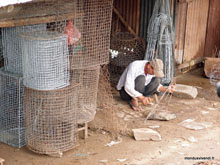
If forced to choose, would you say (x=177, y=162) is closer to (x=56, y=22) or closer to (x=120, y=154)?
(x=120, y=154)

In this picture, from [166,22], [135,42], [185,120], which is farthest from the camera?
[135,42]

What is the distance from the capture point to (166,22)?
8.45 meters

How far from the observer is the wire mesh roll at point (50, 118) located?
5.87 meters

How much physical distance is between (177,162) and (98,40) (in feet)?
7.30

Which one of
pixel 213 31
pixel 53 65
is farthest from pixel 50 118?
pixel 213 31

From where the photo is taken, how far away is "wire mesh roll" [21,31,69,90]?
5.54 m

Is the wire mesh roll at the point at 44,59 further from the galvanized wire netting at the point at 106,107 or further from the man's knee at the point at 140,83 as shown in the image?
the man's knee at the point at 140,83

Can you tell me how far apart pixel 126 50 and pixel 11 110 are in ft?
11.5

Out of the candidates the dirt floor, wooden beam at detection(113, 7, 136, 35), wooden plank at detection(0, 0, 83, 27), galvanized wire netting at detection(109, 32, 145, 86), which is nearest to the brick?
the dirt floor

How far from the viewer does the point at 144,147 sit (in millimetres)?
6367

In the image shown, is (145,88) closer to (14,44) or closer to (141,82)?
(141,82)

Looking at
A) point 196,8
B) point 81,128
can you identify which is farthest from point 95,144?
point 196,8

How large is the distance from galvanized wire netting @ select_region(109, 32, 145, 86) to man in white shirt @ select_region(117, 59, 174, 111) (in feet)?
3.81

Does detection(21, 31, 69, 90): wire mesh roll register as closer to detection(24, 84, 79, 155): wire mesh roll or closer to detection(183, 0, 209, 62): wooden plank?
detection(24, 84, 79, 155): wire mesh roll
